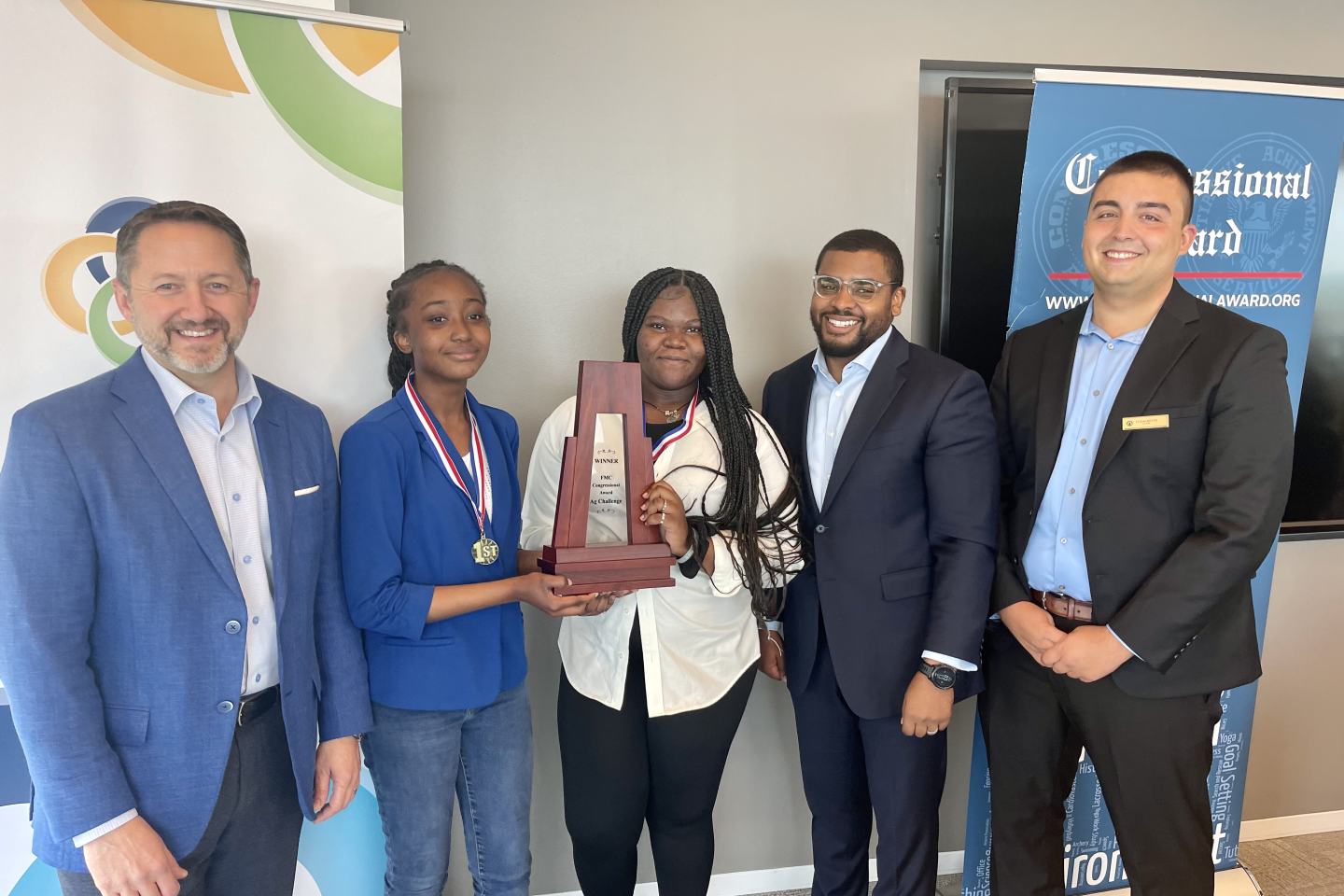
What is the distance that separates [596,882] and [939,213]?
225 cm

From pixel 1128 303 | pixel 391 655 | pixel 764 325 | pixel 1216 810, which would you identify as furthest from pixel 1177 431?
pixel 391 655

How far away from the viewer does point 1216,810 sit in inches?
107

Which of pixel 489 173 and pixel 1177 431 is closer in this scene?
pixel 1177 431

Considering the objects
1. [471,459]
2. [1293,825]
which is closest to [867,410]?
[471,459]

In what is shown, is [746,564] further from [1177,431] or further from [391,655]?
[1177,431]

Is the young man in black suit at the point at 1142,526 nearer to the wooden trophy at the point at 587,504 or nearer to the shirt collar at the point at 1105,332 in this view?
the shirt collar at the point at 1105,332

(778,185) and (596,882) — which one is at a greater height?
(778,185)

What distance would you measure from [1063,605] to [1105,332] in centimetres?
67

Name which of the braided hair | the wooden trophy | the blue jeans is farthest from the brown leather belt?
the braided hair

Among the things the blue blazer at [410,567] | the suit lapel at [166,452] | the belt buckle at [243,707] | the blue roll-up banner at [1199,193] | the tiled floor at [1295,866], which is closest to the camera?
the suit lapel at [166,452]

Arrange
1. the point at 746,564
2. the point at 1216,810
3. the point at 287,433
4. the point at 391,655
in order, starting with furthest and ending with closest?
1. the point at 1216,810
2. the point at 746,564
3. the point at 391,655
4. the point at 287,433

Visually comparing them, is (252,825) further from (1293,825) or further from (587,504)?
(1293,825)

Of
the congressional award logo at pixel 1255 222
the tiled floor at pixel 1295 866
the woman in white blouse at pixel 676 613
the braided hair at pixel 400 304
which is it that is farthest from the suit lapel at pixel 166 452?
the congressional award logo at pixel 1255 222

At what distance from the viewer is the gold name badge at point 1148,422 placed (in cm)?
186
